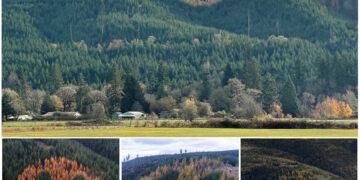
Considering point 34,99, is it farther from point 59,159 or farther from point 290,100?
point 59,159

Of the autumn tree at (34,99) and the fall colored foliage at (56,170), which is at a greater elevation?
the autumn tree at (34,99)

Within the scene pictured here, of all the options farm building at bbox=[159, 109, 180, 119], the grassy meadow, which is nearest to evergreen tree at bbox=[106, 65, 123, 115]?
farm building at bbox=[159, 109, 180, 119]

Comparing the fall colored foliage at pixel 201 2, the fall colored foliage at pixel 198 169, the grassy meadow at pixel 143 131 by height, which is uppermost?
the fall colored foliage at pixel 201 2

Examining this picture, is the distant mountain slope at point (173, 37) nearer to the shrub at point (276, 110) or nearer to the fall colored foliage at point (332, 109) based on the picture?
the fall colored foliage at point (332, 109)

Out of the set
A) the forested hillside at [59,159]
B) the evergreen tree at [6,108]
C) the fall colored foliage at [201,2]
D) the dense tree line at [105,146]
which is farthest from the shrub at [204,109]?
the forested hillside at [59,159]

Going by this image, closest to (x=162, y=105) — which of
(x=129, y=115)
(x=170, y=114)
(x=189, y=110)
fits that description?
(x=129, y=115)
